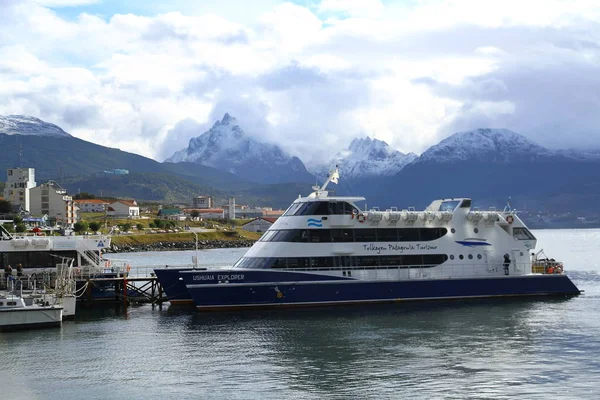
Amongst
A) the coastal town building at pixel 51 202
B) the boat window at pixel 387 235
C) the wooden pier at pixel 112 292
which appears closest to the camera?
the boat window at pixel 387 235

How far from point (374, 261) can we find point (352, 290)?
80.3 inches

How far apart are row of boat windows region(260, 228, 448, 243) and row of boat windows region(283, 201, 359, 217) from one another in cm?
96

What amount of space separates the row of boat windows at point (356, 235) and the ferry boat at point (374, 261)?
5cm

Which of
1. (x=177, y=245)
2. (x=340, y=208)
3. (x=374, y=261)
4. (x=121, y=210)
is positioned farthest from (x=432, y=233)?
(x=121, y=210)

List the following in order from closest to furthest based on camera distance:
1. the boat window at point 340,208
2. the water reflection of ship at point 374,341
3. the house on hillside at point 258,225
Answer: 1. the water reflection of ship at point 374,341
2. the boat window at point 340,208
3. the house on hillside at point 258,225

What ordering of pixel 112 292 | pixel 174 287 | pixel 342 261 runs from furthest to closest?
1. pixel 112 292
2. pixel 174 287
3. pixel 342 261

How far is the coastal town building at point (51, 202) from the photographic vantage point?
14550 centimetres

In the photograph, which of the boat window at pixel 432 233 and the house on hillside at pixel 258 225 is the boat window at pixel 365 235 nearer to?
the boat window at pixel 432 233

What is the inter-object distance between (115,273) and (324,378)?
22.4 m

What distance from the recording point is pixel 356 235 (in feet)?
141

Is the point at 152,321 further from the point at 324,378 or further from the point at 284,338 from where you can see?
the point at 324,378

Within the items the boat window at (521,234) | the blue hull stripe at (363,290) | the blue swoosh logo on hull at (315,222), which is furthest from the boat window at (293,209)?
the boat window at (521,234)

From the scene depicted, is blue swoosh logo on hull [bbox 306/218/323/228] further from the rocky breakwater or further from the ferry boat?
the rocky breakwater

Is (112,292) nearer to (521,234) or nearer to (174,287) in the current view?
(174,287)
